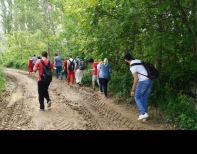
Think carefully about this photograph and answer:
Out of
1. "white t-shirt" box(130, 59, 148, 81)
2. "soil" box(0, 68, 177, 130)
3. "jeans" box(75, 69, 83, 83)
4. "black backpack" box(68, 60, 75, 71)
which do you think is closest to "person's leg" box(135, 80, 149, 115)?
"white t-shirt" box(130, 59, 148, 81)

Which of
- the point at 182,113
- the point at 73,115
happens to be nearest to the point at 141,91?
the point at 182,113

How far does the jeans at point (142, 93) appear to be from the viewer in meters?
6.57

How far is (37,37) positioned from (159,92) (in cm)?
2292

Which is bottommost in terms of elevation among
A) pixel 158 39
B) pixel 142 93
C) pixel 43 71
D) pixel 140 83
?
pixel 142 93

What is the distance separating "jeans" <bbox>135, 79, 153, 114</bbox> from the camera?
6.57m

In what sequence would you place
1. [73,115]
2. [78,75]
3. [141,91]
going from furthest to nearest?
[78,75]
[73,115]
[141,91]

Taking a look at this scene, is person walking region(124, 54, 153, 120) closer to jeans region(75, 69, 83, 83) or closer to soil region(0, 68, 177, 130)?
soil region(0, 68, 177, 130)

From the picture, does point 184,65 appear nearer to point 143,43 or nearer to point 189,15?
point 189,15

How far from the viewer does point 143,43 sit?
9633 millimetres

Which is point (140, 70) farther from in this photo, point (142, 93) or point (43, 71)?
point (43, 71)

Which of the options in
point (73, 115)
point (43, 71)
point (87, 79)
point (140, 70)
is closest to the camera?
point (140, 70)

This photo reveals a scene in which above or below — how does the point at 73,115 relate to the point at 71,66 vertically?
below

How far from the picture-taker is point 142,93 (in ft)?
21.9
